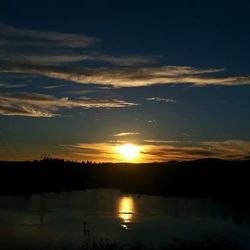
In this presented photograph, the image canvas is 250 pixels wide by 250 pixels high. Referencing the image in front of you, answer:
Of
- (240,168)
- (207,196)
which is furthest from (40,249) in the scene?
(240,168)

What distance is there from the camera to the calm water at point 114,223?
37.8 m

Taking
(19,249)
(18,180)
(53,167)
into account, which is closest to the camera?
(19,249)

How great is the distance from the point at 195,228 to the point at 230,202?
105 feet

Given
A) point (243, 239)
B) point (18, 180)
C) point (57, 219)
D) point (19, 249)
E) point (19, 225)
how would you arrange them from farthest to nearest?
point (18, 180), point (57, 219), point (19, 225), point (243, 239), point (19, 249)

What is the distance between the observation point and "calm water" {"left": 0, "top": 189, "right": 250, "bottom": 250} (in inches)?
1489

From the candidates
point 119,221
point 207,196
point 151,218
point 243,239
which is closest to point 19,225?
point 119,221

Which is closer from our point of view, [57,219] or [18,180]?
[57,219]

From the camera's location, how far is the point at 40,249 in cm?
3341

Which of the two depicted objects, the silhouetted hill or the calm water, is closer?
the calm water

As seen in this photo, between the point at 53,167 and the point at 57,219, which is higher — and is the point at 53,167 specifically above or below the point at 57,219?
above

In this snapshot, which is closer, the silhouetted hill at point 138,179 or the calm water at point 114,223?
the calm water at point 114,223

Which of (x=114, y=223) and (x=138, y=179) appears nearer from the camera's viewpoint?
(x=114, y=223)

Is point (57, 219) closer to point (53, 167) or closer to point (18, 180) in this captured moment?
point (18, 180)

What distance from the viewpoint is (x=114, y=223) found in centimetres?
4922
